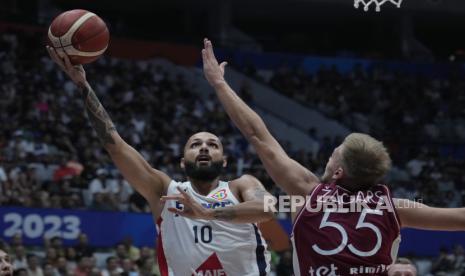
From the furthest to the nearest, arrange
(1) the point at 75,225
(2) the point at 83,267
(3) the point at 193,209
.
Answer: (1) the point at 75,225, (2) the point at 83,267, (3) the point at 193,209

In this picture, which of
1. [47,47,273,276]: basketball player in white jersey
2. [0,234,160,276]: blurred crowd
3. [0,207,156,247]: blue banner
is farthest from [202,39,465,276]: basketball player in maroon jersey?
[0,207,156,247]: blue banner

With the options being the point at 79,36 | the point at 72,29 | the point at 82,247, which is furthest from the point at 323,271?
→ the point at 82,247

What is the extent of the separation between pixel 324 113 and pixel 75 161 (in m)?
10.2

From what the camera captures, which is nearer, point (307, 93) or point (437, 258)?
point (437, 258)

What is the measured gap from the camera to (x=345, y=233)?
384 centimetres

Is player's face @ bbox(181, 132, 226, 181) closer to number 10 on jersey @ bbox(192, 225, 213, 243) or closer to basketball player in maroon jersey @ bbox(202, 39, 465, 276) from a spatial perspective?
number 10 on jersey @ bbox(192, 225, 213, 243)

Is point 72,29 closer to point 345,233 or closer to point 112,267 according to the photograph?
point 345,233

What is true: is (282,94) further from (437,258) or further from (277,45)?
(437,258)

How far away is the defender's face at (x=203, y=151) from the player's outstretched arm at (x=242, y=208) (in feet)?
0.80

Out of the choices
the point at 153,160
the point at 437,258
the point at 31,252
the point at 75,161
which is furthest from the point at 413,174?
the point at 31,252

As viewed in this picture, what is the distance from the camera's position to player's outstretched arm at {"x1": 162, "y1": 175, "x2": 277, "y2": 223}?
14.6 ft

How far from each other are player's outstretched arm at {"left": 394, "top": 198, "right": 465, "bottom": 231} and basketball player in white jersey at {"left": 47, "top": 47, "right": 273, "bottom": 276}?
1748 mm

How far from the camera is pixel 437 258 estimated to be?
669 inches

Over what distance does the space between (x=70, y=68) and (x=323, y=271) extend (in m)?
2.59
